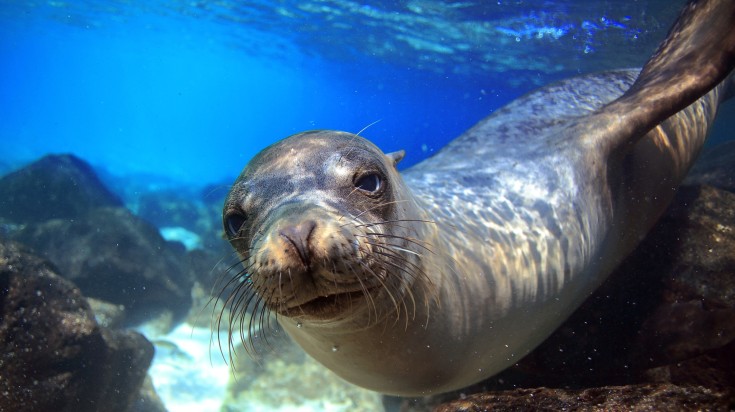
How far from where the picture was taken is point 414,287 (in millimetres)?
1969

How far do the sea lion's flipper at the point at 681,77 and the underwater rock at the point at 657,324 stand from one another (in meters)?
0.94

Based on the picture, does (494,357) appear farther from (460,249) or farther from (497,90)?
(497,90)

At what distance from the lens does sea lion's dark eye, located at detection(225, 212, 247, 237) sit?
2025 millimetres

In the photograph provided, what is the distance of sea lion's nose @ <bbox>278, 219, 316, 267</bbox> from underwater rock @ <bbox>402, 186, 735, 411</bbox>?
1912mm

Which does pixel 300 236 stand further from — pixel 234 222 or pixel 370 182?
pixel 234 222

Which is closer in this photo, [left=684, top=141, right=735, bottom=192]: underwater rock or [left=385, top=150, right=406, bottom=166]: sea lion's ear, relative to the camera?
[left=385, top=150, right=406, bottom=166]: sea lion's ear

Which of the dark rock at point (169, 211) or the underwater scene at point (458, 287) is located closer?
the underwater scene at point (458, 287)

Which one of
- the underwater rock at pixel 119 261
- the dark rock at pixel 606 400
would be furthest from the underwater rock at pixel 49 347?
the dark rock at pixel 606 400

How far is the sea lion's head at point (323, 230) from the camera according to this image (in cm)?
146

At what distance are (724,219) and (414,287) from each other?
9.22 feet

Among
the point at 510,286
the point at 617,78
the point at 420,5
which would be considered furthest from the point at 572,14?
the point at 510,286

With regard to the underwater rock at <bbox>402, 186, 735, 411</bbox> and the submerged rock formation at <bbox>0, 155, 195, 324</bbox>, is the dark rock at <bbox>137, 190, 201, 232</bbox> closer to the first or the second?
the submerged rock formation at <bbox>0, 155, 195, 324</bbox>

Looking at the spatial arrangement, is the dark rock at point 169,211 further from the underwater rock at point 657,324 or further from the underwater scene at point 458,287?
the underwater rock at point 657,324

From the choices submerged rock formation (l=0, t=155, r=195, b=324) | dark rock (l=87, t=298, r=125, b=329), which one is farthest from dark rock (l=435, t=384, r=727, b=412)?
submerged rock formation (l=0, t=155, r=195, b=324)
